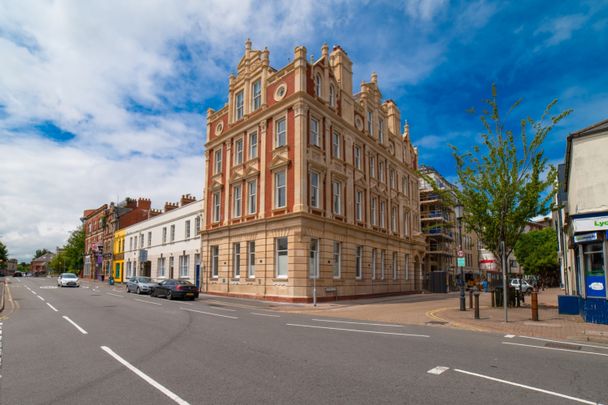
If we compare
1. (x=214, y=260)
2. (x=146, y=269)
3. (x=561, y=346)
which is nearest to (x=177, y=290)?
(x=214, y=260)

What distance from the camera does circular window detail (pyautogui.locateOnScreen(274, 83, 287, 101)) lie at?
1102 inches

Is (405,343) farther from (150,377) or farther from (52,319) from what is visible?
(52,319)

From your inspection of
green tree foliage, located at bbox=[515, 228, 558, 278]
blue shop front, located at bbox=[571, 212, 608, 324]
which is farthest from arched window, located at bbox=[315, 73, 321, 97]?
green tree foliage, located at bbox=[515, 228, 558, 278]

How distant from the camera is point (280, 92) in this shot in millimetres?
28328

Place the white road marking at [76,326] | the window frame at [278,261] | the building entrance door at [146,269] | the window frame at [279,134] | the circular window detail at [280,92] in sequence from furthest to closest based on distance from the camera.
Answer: the building entrance door at [146,269], the circular window detail at [280,92], the window frame at [279,134], the window frame at [278,261], the white road marking at [76,326]

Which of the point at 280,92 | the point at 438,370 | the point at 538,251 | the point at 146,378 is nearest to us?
the point at 146,378

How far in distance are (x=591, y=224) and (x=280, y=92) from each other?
19991 millimetres

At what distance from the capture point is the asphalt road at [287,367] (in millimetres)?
5727

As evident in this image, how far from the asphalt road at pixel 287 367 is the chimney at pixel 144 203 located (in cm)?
5309

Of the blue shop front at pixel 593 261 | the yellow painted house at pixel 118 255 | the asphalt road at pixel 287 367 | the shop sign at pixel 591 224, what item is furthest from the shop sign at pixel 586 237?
the yellow painted house at pixel 118 255

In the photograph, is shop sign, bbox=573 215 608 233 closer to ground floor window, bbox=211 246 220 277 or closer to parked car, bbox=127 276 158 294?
ground floor window, bbox=211 246 220 277

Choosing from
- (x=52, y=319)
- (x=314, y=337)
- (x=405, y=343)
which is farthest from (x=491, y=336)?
(x=52, y=319)

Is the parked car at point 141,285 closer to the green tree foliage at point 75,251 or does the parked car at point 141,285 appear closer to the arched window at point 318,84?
the arched window at point 318,84

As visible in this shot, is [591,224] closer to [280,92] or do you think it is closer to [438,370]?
[438,370]
